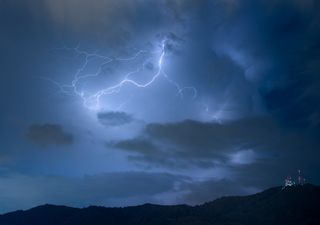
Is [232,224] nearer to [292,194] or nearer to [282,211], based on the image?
[282,211]

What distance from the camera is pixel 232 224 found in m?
171

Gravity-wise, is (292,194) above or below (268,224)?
above

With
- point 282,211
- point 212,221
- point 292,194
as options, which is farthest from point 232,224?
point 292,194

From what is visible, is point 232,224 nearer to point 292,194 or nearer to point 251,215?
point 251,215

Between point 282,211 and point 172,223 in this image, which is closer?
point 282,211

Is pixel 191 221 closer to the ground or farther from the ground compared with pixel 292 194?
closer to the ground

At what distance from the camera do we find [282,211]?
598 ft

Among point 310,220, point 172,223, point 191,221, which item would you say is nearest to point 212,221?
point 191,221

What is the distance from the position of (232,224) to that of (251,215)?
82.0 feet

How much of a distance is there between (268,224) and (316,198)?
111ft

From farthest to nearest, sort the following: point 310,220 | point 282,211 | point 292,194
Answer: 1. point 292,194
2. point 282,211
3. point 310,220

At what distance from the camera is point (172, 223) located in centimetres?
19712

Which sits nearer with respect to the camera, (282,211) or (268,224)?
(268,224)

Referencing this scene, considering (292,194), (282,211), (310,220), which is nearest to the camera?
(310,220)
